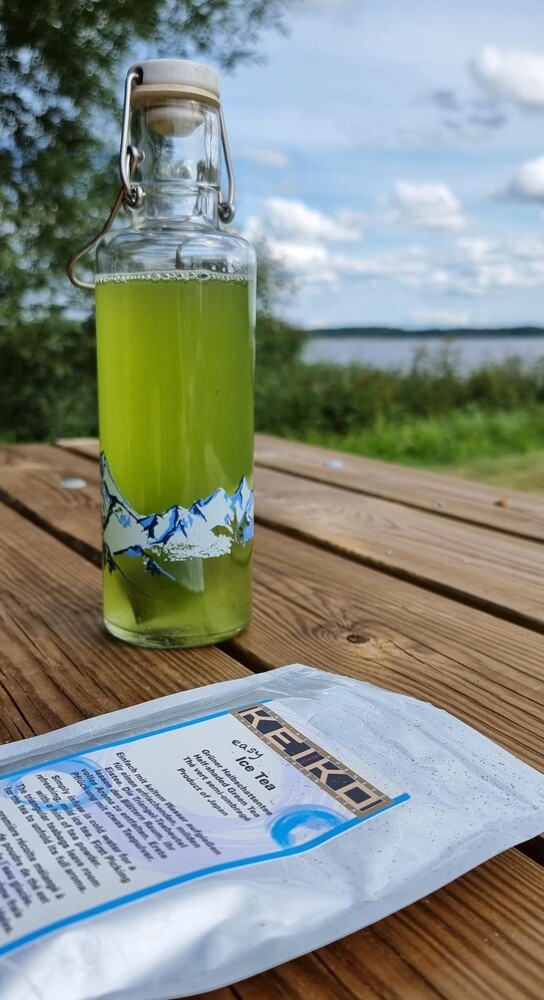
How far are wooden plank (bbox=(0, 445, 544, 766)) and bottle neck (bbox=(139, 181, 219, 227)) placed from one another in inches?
13.4

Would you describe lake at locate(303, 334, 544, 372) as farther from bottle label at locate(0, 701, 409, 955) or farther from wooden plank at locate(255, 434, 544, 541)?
bottle label at locate(0, 701, 409, 955)

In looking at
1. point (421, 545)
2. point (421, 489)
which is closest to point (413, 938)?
point (421, 545)

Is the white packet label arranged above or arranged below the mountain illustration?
below

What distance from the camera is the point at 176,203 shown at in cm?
68

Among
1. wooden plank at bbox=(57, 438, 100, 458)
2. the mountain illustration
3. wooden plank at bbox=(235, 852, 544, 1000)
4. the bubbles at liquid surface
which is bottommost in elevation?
wooden plank at bbox=(235, 852, 544, 1000)

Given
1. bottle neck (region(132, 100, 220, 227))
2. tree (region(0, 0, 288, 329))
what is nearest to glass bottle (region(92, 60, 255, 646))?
bottle neck (region(132, 100, 220, 227))

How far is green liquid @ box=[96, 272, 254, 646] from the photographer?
0.67 meters

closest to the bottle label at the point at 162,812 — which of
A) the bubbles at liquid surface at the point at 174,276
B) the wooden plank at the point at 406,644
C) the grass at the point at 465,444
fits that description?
the wooden plank at the point at 406,644

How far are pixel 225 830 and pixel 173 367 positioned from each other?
1.20 ft

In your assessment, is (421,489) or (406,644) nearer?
(406,644)

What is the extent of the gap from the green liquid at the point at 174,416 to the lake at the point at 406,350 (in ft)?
18.3

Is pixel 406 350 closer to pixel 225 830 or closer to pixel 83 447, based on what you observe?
pixel 83 447

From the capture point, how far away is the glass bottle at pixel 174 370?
666mm

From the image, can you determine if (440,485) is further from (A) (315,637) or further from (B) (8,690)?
(B) (8,690)
